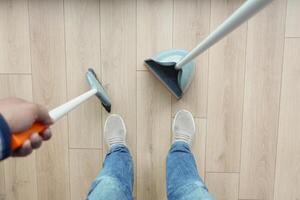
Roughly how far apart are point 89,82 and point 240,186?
2.28 ft

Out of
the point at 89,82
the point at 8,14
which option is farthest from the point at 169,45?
the point at 8,14

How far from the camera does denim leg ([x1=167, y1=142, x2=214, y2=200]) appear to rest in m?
0.73

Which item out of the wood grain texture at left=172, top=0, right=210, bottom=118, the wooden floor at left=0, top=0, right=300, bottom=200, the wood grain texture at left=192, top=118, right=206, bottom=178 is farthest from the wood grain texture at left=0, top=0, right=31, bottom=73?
the wood grain texture at left=192, top=118, right=206, bottom=178

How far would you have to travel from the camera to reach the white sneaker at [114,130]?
93 cm

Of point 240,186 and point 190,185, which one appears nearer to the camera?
point 190,185

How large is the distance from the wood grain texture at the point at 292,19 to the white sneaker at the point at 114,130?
26.9 inches

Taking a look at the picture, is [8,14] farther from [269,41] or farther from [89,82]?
[269,41]

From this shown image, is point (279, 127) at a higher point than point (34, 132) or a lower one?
lower

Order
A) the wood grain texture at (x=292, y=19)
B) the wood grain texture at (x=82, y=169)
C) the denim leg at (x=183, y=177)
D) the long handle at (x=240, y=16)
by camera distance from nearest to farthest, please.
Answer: the long handle at (x=240, y=16), the denim leg at (x=183, y=177), the wood grain texture at (x=292, y=19), the wood grain texture at (x=82, y=169)

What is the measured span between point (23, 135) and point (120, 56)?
58 cm

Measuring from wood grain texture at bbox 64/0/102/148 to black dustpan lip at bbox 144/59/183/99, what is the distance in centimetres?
20

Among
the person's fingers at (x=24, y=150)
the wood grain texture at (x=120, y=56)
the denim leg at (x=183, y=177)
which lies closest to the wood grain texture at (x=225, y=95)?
the denim leg at (x=183, y=177)

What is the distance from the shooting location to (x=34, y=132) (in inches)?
16.6

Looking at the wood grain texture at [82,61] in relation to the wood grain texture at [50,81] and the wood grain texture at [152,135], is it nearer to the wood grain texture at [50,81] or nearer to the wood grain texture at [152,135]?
the wood grain texture at [50,81]
